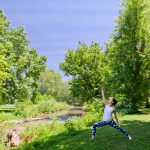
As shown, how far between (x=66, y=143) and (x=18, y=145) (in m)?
5.13

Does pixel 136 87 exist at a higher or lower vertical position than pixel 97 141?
higher

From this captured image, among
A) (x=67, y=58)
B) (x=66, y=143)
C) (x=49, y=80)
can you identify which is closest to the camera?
(x=66, y=143)

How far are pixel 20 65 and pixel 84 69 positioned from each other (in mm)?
13395

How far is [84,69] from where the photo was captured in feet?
208

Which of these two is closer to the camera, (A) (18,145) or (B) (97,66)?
(A) (18,145)

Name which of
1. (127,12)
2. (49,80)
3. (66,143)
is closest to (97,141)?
(66,143)

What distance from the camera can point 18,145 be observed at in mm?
20641

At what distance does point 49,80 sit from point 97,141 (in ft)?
374

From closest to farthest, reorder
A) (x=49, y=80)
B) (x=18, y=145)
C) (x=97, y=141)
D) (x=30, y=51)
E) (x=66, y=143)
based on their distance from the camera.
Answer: (x=97, y=141) → (x=66, y=143) → (x=18, y=145) → (x=30, y=51) → (x=49, y=80)

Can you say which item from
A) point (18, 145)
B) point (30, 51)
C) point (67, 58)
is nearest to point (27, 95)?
point (30, 51)

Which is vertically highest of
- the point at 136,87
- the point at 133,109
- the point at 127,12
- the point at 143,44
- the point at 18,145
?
the point at 127,12

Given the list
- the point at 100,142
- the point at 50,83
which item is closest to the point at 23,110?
the point at 100,142

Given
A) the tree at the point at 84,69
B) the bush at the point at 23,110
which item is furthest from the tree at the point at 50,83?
the bush at the point at 23,110

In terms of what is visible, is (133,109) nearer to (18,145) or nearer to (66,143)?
(18,145)
